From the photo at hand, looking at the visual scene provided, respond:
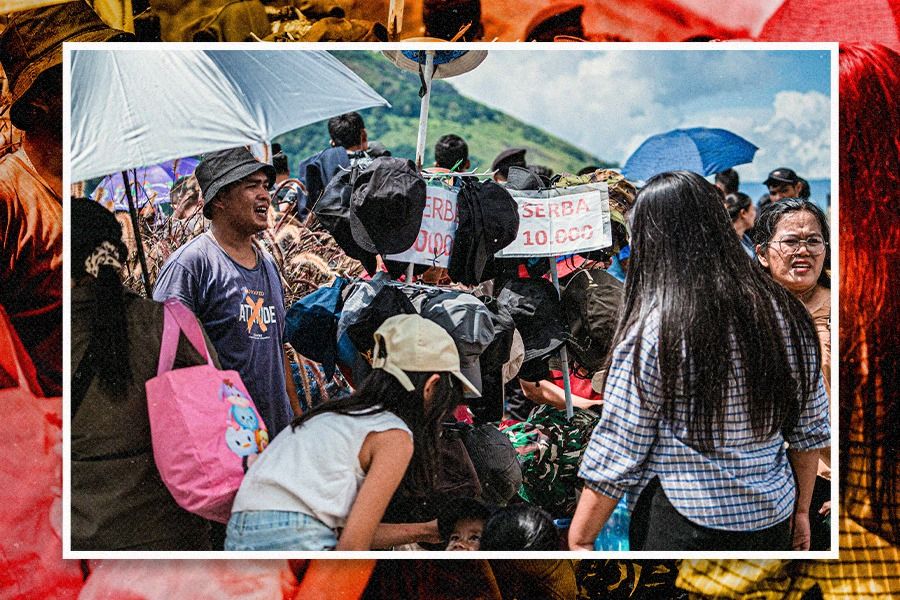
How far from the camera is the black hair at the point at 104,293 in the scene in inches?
140

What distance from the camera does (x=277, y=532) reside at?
3.44 meters

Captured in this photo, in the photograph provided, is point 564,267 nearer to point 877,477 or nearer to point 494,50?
point 494,50

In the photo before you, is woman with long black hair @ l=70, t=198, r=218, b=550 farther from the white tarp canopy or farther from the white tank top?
the white tank top

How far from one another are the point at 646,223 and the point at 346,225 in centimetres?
111

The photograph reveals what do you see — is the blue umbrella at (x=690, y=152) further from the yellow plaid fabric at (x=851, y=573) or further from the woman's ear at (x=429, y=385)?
the yellow plaid fabric at (x=851, y=573)

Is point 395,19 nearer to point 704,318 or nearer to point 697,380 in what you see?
point 704,318

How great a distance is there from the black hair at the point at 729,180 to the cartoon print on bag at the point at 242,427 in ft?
6.81

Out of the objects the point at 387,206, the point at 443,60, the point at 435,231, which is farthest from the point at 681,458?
the point at 443,60

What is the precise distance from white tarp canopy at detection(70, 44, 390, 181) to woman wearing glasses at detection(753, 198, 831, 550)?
5.21ft

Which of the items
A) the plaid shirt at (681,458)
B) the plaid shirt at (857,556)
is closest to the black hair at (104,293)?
the plaid shirt at (681,458)

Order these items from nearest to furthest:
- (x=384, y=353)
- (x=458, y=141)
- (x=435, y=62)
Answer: (x=384, y=353) → (x=435, y=62) → (x=458, y=141)

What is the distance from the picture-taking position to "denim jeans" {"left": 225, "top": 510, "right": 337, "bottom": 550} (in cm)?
340

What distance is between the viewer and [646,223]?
3.30 m

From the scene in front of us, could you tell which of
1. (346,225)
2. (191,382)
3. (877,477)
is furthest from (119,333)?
(877,477)
